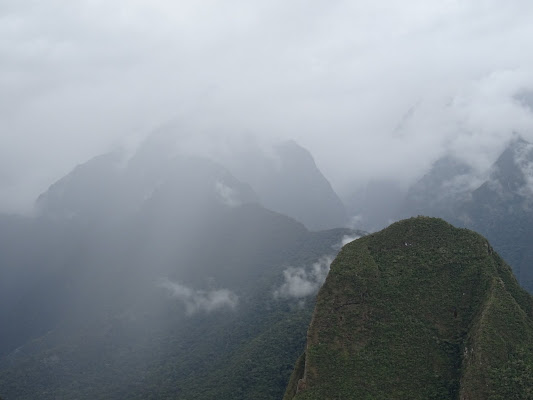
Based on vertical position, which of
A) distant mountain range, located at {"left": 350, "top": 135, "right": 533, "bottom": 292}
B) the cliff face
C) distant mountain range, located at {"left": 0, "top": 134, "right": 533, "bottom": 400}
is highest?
the cliff face

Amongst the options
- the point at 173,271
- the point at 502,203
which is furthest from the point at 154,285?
the point at 502,203

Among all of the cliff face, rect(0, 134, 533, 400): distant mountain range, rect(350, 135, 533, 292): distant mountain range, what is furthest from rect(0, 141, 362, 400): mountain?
rect(350, 135, 533, 292): distant mountain range

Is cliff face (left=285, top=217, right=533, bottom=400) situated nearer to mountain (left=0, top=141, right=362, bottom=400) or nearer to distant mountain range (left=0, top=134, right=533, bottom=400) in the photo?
distant mountain range (left=0, top=134, right=533, bottom=400)

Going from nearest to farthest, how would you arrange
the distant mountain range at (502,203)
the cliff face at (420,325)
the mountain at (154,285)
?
the cliff face at (420,325) → the mountain at (154,285) → the distant mountain range at (502,203)

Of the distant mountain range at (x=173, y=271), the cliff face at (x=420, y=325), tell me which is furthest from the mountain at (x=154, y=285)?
the cliff face at (x=420, y=325)

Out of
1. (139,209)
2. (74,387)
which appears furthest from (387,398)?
(139,209)

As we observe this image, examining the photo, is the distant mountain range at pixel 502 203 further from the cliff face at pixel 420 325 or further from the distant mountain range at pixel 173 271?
the cliff face at pixel 420 325
